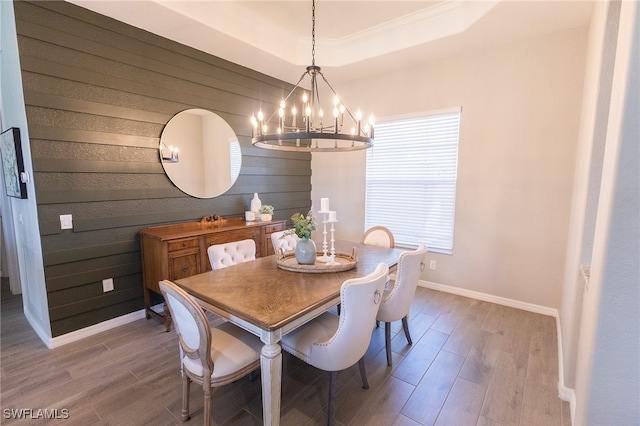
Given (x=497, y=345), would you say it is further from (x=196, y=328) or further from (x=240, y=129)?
(x=240, y=129)

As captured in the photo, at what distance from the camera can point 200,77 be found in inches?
133

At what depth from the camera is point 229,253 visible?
8.46 feet

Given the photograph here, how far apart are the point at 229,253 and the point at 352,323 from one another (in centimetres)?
144

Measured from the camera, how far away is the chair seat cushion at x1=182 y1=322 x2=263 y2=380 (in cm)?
157

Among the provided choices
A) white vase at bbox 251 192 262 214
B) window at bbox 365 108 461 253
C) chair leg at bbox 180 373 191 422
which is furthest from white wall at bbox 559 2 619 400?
white vase at bbox 251 192 262 214

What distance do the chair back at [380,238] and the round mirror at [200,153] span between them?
1910mm

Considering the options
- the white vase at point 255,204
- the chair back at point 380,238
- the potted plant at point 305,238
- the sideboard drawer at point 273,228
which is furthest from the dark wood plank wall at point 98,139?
the chair back at point 380,238

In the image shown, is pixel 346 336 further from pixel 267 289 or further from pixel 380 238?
pixel 380 238

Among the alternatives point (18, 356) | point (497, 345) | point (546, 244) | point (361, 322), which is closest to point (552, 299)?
point (546, 244)

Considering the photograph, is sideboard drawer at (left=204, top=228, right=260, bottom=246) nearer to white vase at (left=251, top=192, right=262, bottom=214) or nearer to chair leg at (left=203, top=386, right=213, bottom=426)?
white vase at (left=251, top=192, right=262, bottom=214)

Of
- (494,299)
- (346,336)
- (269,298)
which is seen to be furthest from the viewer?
(494,299)

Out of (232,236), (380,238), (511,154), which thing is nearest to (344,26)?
(511,154)

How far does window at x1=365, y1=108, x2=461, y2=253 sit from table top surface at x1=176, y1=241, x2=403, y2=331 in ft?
5.26

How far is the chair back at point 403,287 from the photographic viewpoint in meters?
2.12
